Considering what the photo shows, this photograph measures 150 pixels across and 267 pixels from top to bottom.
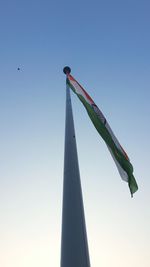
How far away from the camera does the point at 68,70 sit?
2203 cm

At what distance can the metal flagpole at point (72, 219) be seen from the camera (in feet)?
32.9

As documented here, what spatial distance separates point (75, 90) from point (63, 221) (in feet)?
29.9

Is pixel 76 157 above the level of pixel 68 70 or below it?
below

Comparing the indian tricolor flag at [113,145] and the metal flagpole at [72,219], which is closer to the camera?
the metal flagpole at [72,219]

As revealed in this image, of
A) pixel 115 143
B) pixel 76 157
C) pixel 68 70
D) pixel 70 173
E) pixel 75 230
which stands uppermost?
pixel 68 70

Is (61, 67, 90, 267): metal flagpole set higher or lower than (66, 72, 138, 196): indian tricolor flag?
lower

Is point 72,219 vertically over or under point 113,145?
under

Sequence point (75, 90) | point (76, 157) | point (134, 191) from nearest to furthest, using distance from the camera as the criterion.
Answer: point (76, 157)
point (134, 191)
point (75, 90)

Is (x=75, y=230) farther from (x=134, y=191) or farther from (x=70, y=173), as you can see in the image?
(x=134, y=191)

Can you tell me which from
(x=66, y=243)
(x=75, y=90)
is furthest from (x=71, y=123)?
(x=66, y=243)

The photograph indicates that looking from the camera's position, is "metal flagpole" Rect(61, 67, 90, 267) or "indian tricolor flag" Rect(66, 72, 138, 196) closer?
"metal flagpole" Rect(61, 67, 90, 267)

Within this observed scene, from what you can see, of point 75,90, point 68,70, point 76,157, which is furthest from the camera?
point 68,70

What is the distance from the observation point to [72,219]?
10898 millimetres

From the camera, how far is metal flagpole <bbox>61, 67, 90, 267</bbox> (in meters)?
10.0
